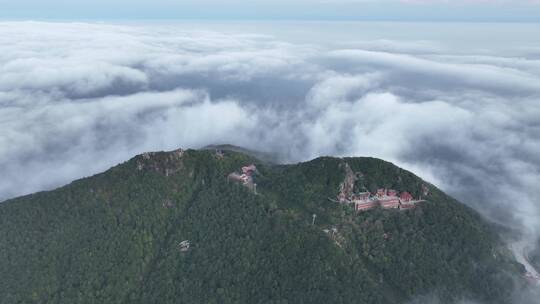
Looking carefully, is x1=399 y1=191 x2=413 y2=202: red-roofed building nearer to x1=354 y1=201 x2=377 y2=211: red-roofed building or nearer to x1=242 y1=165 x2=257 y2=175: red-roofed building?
x1=354 y1=201 x2=377 y2=211: red-roofed building

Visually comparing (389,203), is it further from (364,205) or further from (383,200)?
(364,205)

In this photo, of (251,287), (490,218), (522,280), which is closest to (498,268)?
(522,280)

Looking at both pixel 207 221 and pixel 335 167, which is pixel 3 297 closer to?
pixel 207 221

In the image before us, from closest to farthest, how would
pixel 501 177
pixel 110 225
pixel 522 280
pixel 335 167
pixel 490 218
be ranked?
pixel 522 280 → pixel 110 225 → pixel 335 167 → pixel 490 218 → pixel 501 177

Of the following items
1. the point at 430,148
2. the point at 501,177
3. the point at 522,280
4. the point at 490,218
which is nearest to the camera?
the point at 522,280

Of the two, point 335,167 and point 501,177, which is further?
point 501,177

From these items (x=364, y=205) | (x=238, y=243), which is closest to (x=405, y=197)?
(x=364, y=205)

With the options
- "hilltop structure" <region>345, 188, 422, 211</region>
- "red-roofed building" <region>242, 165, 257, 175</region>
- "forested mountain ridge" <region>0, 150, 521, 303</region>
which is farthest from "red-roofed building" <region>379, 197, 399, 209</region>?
"red-roofed building" <region>242, 165, 257, 175</region>

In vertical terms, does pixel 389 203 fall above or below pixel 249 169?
above
